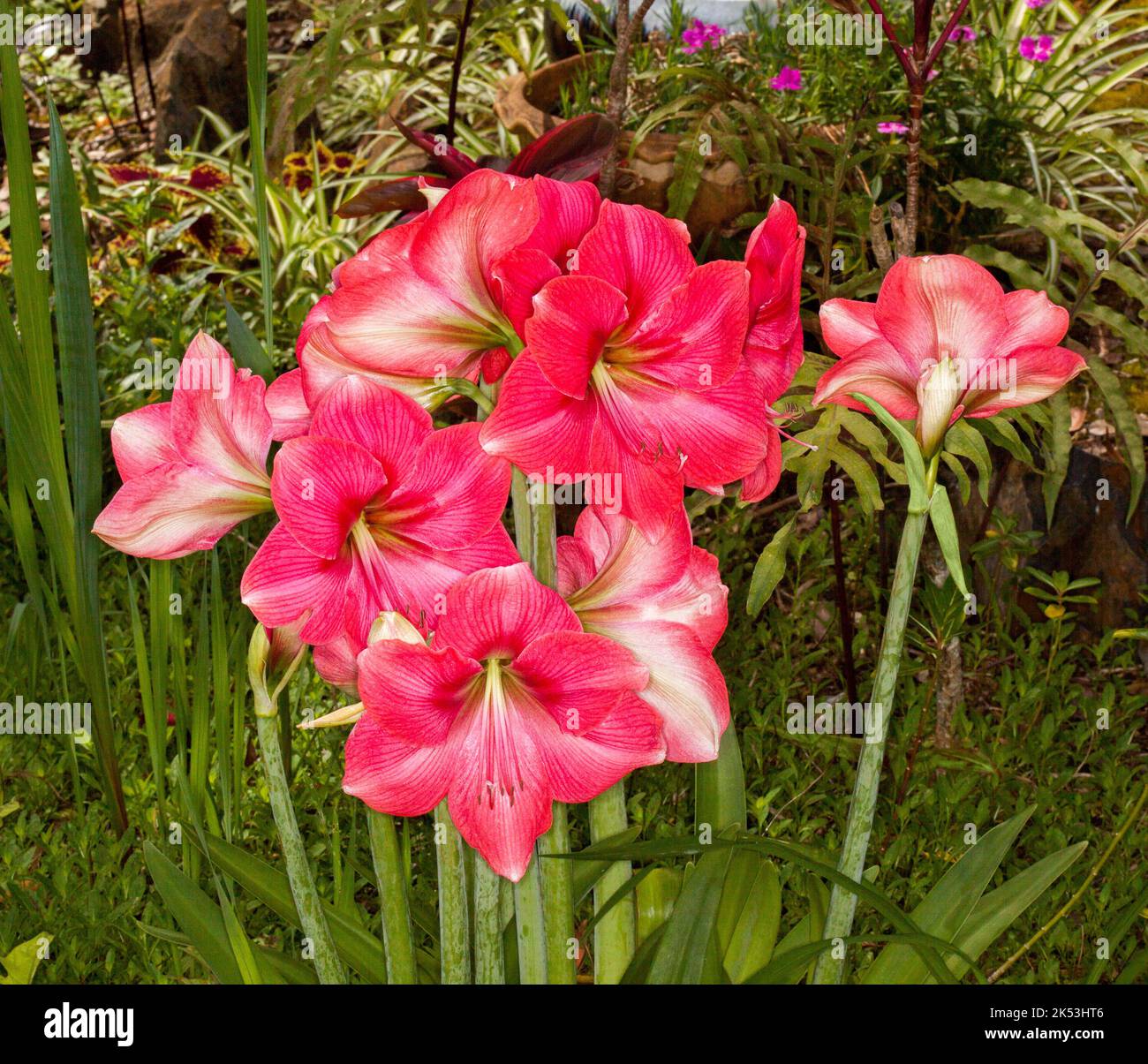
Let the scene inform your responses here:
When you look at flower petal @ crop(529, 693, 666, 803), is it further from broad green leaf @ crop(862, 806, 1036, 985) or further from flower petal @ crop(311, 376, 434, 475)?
broad green leaf @ crop(862, 806, 1036, 985)

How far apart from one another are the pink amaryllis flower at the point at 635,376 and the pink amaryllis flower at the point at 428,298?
7 cm

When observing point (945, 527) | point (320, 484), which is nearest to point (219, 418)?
point (320, 484)

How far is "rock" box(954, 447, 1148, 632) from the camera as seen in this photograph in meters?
3.15

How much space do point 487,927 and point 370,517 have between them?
0.42 metres

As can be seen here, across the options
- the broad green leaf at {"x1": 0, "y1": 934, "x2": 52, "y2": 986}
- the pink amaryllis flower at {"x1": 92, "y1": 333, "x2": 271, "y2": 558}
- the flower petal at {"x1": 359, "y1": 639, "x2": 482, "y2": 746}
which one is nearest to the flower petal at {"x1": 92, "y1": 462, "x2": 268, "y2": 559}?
the pink amaryllis flower at {"x1": 92, "y1": 333, "x2": 271, "y2": 558}

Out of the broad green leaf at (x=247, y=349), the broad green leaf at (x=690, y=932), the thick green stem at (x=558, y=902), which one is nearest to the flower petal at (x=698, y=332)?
the thick green stem at (x=558, y=902)

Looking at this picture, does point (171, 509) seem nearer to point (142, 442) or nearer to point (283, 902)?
point (142, 442)

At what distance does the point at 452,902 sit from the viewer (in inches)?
44.1

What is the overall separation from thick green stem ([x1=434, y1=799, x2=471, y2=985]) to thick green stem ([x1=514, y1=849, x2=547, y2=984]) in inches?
2.1

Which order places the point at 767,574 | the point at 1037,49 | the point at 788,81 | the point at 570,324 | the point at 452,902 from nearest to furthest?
the point at 570,324 < the point at 452,902 < the point at 767,574 < the point at 788,81 < the point at 1037,49

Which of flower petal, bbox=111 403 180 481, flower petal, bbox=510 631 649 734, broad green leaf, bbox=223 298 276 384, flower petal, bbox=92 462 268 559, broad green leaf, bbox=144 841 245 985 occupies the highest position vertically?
flower petal, bbox=111 403 180 481

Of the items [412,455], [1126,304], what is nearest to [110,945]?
[412,455]

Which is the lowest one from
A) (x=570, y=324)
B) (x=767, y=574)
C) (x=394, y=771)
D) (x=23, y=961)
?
(x=23, y=961)

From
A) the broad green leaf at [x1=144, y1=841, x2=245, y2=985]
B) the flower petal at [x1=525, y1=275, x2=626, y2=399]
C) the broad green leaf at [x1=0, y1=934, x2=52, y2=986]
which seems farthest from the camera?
the broad green leaf at [x1=0, y1=934, x2=52, y2=986]
